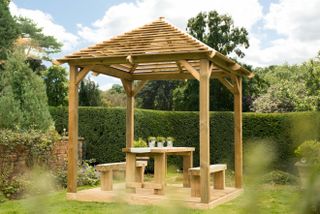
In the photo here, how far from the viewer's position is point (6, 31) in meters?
16.4

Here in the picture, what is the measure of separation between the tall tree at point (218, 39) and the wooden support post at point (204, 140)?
47.4 ft

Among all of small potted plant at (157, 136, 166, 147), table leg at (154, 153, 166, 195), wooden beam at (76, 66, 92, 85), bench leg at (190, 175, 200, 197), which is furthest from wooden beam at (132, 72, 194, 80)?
bench leg at (190, 175, 200, 197)

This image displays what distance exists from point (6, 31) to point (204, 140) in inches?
448

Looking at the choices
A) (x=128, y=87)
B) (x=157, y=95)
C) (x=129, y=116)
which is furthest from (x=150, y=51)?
(x=157, y=95)

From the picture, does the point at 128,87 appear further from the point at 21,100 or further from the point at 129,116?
the point at 21,100

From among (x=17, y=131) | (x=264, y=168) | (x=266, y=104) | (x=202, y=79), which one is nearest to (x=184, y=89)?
(x=266, y=104)

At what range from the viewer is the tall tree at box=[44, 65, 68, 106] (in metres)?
23.2

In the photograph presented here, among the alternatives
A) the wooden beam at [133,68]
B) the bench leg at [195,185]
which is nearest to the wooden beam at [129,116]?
the wooden beam at [133,68]

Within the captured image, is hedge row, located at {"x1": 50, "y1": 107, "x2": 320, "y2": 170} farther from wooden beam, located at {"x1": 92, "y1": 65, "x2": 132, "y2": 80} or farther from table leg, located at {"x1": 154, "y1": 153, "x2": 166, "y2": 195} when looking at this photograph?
table leg, located at {"x1": 154, "y1": 153, "x2": 166, "y2": 195}

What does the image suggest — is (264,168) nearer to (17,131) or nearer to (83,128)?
(17,131)

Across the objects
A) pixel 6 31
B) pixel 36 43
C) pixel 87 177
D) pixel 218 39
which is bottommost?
pixel 87 177

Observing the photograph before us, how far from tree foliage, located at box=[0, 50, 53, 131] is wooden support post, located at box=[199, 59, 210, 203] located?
4.09 meters

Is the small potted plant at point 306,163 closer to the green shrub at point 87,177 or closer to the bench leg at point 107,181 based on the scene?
the bench leg at point 107,181

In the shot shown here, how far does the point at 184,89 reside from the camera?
23094 mm
